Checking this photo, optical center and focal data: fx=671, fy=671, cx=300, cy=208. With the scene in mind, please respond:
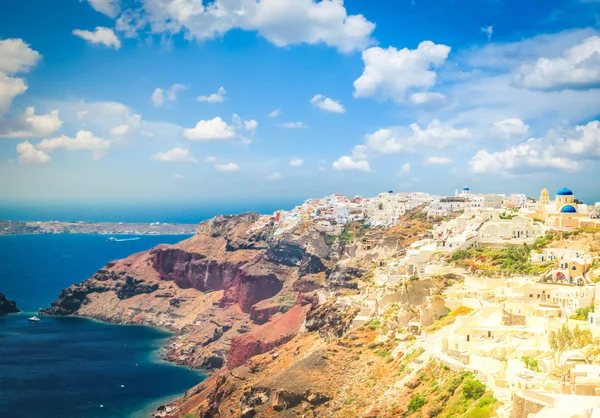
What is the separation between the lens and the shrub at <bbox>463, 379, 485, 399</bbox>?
28.6m

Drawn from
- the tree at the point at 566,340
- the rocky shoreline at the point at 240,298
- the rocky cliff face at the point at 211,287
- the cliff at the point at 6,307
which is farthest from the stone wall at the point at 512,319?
the cliff at the point at 6,307

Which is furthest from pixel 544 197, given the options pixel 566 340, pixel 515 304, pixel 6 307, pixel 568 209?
pixel 6 307

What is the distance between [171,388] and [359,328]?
96.5ft

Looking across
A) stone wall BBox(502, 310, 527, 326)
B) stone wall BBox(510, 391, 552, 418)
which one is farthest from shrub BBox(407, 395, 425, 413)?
stone wall BBox(510, 391, 552, 418)

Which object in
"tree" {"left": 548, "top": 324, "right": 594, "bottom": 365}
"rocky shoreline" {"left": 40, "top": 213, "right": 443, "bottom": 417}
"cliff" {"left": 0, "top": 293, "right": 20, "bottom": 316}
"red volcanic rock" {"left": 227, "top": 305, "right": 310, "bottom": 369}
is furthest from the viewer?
A: "cliff" {"left": 0, "top": 293, "right": 20, "bottom": 316}

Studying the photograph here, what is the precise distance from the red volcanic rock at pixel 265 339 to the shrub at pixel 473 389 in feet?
133

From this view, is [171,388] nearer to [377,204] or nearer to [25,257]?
[377,204]

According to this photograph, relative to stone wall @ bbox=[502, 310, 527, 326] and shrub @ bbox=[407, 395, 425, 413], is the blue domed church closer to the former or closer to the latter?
stone wall @ bbox=[502, 310, 527, 326]

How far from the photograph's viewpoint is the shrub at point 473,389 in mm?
28641

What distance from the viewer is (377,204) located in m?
114

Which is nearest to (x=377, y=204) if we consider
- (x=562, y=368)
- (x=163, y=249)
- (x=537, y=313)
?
(x=163, y=249)

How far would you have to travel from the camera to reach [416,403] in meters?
33.0

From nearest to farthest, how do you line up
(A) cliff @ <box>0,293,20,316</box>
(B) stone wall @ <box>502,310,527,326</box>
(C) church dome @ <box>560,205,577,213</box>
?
(B) stone wall @ <box>502,310,527,326</box>, (C) church dome @ <box>560,205,577,213</box>, (A) cliff @ <box>0,293,20,316</box>

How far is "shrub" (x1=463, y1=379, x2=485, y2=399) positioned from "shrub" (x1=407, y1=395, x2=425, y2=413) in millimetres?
3705
